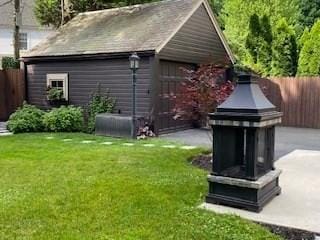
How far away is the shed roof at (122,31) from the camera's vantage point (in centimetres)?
1125

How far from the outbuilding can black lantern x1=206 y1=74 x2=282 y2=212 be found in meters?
6.15

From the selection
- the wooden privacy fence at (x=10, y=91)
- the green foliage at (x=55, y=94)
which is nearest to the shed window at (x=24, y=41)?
the wooden privacy fence at (x=10, y=91)

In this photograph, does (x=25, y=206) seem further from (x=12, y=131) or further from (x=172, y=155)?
(x=12, y=131)

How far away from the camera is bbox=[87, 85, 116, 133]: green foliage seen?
38.0ft

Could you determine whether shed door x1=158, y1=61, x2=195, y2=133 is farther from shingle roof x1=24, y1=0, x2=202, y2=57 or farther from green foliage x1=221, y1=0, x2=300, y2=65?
green foliage x1=221, y1=0, x2=300, y2=65

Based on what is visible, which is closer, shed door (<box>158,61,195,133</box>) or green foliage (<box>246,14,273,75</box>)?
shed door (<box>158,61,195,133</box>)

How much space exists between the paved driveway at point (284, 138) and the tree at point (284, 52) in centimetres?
385

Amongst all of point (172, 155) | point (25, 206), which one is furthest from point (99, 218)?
point (172, 155)

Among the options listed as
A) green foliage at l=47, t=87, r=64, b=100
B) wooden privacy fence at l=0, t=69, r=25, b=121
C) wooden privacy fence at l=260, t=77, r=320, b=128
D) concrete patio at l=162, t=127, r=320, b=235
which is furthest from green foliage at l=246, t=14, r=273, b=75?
wooden privacy fence at l=0, t=69, r=25, b=121

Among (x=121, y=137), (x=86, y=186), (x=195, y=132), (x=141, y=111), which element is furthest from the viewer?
(x=195, y=132)

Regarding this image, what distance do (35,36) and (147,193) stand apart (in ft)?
78.2

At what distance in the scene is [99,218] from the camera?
4.00 meters

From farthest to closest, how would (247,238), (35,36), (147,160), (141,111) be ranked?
(35,36), (141,111), (147,160), (247,238)

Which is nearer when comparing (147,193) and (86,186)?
(147,193)
